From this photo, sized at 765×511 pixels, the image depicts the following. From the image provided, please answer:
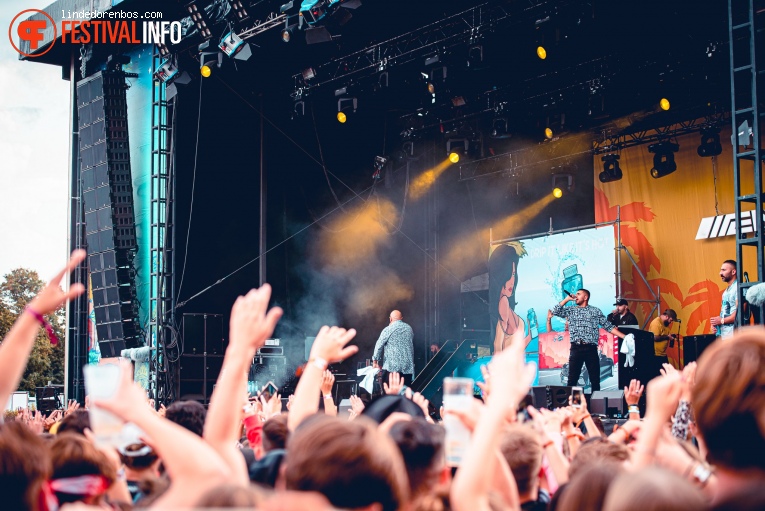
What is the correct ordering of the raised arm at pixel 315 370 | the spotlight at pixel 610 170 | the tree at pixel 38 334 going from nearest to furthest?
the raised arm at pixel 315 370 < the spotlight at pixel 610 170 < the tree at pixel 38 334

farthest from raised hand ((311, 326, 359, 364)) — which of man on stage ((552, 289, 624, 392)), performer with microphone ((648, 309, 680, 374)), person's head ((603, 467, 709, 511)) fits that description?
performer with microphone ((648, 309, 680, 374))

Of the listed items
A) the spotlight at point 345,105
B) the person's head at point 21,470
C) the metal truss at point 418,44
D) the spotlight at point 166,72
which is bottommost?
the person's head at point 21,470

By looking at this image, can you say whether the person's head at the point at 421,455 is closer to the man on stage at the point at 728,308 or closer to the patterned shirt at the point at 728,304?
the man on stage at the point at 728,308

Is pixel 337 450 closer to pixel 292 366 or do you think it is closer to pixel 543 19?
pixel 543 19

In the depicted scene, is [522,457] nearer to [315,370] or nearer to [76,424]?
[315,370]

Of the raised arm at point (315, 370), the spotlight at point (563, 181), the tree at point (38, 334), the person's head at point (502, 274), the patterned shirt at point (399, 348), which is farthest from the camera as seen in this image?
the tree at point (38, 334)

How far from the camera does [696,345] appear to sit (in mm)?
10156

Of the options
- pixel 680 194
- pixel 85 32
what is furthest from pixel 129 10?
pixel 680 194

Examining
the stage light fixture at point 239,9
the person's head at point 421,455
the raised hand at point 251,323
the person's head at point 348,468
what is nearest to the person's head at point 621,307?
the stage light fixture at point 239,9

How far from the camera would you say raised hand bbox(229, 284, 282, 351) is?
2131 mm

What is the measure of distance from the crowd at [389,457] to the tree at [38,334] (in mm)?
20326

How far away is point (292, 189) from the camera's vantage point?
1538cm

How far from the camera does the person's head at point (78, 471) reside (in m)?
2.37

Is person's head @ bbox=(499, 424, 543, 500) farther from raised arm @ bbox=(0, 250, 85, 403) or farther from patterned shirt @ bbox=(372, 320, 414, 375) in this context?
patterned shirt @ bbox=(372, 320, 414, 375)
